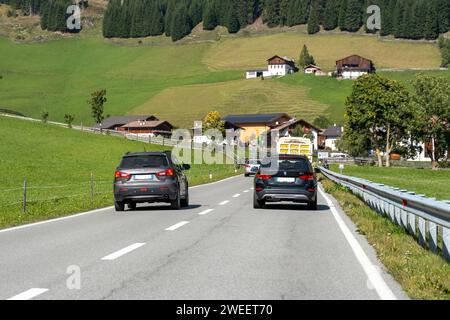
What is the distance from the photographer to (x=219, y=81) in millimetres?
165250

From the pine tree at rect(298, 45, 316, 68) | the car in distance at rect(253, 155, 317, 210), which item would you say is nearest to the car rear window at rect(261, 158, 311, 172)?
the car in distance at rect(253, 155, 317, 210)

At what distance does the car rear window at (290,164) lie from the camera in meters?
18.4

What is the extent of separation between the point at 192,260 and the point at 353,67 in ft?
543

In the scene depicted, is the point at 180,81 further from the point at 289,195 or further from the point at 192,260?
the point at 192,260

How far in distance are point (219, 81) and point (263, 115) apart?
2530 centimetres

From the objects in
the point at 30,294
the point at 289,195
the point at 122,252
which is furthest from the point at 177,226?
the point at 30,294

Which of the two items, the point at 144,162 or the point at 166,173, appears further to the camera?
the point at 144,162

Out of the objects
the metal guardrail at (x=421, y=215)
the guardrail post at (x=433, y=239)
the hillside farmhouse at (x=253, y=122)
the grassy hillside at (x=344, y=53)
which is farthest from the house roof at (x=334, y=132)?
the guardrail post at (x=433, y=239)

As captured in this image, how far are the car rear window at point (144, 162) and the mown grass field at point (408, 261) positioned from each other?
258 inches

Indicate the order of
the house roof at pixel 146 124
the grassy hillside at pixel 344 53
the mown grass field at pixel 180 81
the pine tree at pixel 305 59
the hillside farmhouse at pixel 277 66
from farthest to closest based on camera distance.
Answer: the hillside farmhouse at pixel 277 66 → the pine tree at pixel 305 59 → the grassy hillside at pixel 344 53 → the mown grass field at pixel 180 81 → the house roof at pixel 146 124

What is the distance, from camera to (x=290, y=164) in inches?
736

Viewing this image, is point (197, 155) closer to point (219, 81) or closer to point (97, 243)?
point (97, 243)

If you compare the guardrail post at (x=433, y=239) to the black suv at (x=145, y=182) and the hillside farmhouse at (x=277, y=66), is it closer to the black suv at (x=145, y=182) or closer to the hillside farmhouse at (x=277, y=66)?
the black suv at (x=145, y=182)
